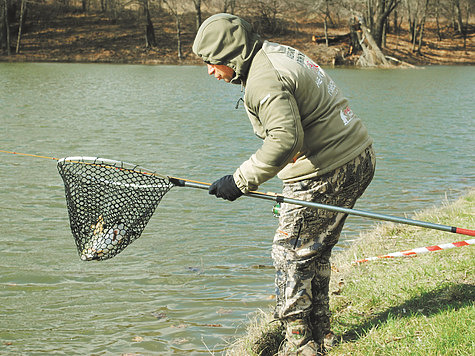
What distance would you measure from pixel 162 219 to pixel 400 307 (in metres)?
4.45

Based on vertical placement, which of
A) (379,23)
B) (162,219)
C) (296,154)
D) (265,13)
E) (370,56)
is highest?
(296,154)

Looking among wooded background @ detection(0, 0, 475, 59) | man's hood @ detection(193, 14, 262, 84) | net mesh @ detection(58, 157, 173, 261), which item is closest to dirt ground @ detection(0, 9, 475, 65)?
wooded background @ detection(0, 0, 475, 59)

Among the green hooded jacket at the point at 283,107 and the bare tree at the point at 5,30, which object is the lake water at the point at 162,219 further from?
the bare tree at the point at 5,30

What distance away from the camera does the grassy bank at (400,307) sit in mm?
3537

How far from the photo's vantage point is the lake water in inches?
196

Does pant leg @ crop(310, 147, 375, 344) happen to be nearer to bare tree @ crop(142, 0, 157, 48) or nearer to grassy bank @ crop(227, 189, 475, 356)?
grassy bank @ crop(227, 189, 475, 356)

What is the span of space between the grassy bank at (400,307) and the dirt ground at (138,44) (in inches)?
Result: 1565

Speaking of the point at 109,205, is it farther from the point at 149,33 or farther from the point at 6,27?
the point at 149,33

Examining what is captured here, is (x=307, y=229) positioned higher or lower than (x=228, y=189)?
lower

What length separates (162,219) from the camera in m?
8.09

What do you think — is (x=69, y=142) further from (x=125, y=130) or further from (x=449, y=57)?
(x=449, y=57)

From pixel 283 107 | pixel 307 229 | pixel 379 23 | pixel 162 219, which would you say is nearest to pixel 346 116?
pixel 283 107

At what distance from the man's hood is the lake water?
221cm

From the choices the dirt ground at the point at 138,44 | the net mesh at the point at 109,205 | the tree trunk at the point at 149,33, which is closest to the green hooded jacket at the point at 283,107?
the net mesh at the point at 109,205
